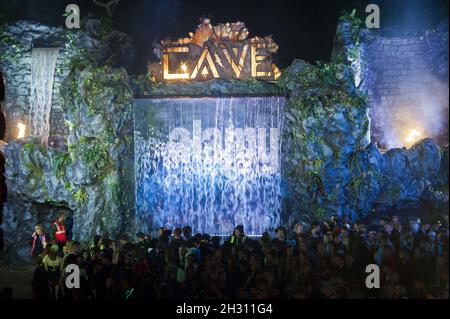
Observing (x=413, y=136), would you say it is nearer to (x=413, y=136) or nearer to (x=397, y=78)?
(x=413, y=136)

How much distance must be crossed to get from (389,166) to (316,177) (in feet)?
8.38

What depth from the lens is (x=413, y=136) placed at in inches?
884

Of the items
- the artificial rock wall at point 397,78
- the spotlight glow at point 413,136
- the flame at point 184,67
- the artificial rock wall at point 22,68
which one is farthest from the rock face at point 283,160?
the artificial rock wall at point 22,68

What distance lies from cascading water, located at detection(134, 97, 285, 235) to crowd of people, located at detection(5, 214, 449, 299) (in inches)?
207

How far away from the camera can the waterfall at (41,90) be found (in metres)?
22.5

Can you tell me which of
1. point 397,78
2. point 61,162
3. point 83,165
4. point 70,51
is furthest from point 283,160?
point 70,51

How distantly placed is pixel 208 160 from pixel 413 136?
7.64m

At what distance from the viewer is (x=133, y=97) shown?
19.5 metres

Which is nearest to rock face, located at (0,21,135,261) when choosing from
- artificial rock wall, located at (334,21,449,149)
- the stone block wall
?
artificial rock wall, located at (334,21,449,149)

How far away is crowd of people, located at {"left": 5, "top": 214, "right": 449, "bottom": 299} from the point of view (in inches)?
432

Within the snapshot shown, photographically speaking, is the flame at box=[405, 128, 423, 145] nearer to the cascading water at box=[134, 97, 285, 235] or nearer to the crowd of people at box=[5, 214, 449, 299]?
the cascading water at box=[134, 97, 285, 235]
